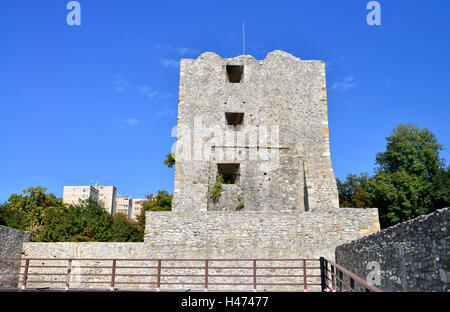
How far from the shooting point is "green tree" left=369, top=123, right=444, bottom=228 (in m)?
22.3

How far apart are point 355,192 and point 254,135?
45.1ft

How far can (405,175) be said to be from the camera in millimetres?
23031

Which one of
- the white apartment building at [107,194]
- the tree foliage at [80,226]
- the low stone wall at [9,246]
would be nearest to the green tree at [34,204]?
the tree foliage at [80,226]

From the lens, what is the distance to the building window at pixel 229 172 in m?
15.3

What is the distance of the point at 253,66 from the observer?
16.3 metres

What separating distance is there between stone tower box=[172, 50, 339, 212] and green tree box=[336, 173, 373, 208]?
11.5 m

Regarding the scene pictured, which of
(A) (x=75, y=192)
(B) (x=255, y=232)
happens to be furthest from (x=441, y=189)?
(A) (x=75, y=192)

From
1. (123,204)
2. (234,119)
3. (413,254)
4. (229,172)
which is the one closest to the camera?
(413,254)

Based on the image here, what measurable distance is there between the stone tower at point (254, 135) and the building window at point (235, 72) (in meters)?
0.07

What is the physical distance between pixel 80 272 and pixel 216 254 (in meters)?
4.29

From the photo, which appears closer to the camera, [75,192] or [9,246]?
[9,246]

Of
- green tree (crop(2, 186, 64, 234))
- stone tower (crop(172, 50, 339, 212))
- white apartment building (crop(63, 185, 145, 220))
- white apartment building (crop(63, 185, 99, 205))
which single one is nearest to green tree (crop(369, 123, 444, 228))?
stone tower (crop(172, 50, 339, 212))

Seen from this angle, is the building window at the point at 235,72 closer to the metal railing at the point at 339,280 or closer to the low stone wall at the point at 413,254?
the metal railing at the point at 339,280

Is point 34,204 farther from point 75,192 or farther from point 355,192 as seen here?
point 75,192
